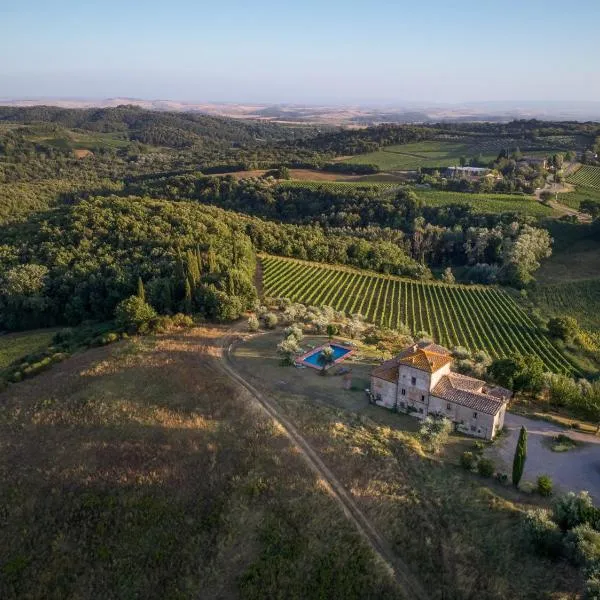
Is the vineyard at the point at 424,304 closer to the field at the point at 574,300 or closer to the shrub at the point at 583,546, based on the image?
the field at the point at 574,300

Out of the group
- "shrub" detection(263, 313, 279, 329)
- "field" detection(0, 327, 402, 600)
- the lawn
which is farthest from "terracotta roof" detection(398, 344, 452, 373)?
"shrub" detection(263, 313, 279, 329)

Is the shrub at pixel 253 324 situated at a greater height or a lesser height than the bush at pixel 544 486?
lesser

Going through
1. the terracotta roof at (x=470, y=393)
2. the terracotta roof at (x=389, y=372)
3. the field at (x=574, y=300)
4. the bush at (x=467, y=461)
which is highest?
the terracotta roof at (x=389, y=372)

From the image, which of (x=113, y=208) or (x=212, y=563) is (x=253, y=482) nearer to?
(x=212, y=563)

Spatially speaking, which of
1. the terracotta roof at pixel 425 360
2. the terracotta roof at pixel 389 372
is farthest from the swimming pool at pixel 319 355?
the terracotta roof at pixel 425 360

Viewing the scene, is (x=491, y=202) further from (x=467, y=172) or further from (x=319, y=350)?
(x=319, y=350)

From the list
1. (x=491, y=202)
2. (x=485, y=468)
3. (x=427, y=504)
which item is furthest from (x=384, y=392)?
(x=491, y=202)
